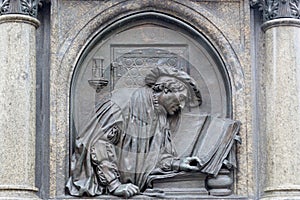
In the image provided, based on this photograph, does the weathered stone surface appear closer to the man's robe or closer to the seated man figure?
the seated man figure

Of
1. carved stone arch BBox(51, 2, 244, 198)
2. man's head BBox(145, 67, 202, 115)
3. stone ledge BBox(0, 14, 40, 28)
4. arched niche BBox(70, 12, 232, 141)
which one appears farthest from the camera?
arched niche BBox(70, 12, 232, 141)

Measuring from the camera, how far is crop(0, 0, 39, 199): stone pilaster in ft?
37.7

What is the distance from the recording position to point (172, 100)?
1227cm

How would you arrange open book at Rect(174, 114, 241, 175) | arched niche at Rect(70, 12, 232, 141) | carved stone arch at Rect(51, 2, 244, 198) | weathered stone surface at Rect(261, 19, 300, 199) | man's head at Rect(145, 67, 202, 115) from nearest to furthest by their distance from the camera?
weathered stone surface at Rect(261, 19, 300, 199)
open book at Rect(174, 114, 241, 175)
carved stone arch at Rect(51, 2, 244, 198)
man's head at Rect(145, 67, 202, 115)
arched niche at Rect(70, 12, 232, 141)

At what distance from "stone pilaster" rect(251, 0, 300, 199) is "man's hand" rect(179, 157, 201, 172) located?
0.98 m

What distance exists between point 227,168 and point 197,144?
1.83 ft

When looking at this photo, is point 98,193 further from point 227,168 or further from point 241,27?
point 241,27

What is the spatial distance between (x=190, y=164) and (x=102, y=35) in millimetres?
2326

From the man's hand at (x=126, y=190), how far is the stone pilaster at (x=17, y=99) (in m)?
1.15

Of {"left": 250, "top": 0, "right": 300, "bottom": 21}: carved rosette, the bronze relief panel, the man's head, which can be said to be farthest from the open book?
{"left": 250, "top": 0, "right": 300, "bottom": 21}: carved rosette

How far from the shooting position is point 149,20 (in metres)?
12.7

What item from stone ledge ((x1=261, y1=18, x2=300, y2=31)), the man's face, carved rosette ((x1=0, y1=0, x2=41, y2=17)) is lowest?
the man's face

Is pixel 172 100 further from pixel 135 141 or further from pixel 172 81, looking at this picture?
pixel 135 141

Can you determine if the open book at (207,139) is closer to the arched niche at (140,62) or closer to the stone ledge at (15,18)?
the arched niche at (140,62)
